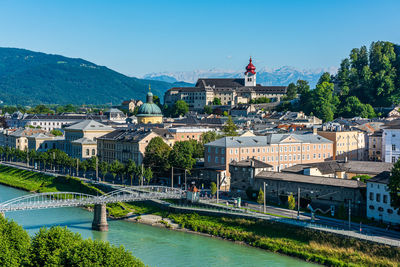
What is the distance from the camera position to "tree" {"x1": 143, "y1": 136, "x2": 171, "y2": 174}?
60.6m

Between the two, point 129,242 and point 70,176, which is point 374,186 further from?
point 70,176

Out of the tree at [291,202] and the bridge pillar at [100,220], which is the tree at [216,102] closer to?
the tree at [291,202]

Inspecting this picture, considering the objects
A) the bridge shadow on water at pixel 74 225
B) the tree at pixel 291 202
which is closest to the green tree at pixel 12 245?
the bridge shadow on water at pixel 74 225

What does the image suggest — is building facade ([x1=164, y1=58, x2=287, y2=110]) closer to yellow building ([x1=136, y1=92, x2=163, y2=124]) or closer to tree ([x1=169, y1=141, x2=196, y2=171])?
yellow building ([x1=136, y1=92, x2=163, y2=124])

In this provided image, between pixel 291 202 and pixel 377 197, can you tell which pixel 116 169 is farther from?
pixel 377 197

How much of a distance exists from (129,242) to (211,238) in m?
5.96

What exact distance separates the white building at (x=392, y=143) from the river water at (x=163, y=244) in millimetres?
26082

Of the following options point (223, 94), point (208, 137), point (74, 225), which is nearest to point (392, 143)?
point (208, 137)

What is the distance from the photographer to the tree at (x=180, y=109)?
125 m

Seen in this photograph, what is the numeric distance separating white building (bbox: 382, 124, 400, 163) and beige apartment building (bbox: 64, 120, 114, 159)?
37.8 meters

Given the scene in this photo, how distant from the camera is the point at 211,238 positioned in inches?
1646

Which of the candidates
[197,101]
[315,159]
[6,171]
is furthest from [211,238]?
[197,101]

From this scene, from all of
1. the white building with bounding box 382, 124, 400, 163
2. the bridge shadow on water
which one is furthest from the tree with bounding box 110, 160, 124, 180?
the white building with bounding box 382, 124, 400, 163

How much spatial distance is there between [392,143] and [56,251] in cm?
4244
